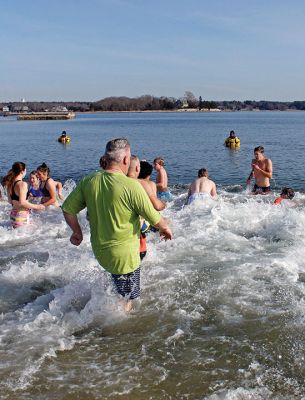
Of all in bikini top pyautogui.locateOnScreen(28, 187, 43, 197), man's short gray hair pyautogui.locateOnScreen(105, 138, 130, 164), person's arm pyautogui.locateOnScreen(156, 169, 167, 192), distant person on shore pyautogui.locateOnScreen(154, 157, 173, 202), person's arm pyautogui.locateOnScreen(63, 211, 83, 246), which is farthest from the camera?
person's arm pyautogui.locateOnScreen(156, 169, 167, 192)

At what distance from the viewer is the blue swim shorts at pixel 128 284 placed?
493 cm

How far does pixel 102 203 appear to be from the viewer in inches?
181

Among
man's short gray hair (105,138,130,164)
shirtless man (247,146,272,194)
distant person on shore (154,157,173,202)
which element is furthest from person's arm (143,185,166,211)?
shirtless man (247,146,272,194)

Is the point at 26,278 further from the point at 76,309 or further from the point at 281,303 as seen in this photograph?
the point at 281,303

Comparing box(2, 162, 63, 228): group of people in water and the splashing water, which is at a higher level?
box(2, 162, 63, 228): group of people in water

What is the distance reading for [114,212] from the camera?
15.0 feet

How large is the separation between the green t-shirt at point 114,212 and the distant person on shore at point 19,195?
15.6 ft

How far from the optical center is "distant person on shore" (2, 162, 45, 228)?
9.16 m

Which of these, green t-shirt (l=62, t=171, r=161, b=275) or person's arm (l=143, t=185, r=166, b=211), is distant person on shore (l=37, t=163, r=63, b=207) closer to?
person's arm (l=143, t=185, r=166, b=211)

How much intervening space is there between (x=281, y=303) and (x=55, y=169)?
19.8m

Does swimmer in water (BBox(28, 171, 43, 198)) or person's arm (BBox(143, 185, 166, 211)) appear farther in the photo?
swimmer in water (BBox(28, 171, 43, 198))

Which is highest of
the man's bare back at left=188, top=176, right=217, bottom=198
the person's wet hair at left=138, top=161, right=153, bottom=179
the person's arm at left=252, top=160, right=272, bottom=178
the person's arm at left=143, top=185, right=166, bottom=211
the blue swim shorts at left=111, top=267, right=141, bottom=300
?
the person's wet hair at left=138, top=161, right=153, bottom=179

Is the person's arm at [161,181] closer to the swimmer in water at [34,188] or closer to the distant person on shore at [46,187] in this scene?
the distant person on shore at [46,187]

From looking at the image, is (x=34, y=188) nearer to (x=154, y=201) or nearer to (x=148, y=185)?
(x=148, y=185)
